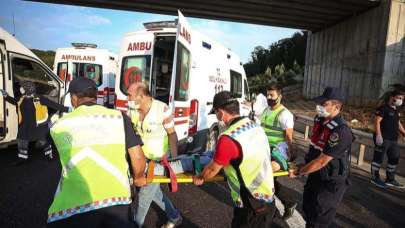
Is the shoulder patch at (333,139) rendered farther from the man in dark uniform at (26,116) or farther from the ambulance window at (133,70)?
the man in dark uniform at (26,116)

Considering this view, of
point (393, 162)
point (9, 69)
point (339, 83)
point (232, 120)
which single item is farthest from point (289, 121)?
point (339, 83)

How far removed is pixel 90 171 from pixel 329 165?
85.7 inches

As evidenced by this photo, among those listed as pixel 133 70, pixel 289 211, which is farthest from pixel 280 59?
pixel 289 211

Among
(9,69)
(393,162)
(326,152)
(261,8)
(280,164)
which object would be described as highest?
(261,8)

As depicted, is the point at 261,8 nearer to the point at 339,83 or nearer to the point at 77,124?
the point at 339,83

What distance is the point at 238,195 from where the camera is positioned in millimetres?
2373

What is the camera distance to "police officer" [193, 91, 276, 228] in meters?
2.18

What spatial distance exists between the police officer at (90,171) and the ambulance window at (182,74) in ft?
9.87

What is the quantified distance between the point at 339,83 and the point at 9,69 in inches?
731

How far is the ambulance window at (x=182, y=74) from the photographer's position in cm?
496

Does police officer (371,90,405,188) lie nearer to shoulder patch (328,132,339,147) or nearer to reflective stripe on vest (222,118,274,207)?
shoulder patch (328,132,339,147)

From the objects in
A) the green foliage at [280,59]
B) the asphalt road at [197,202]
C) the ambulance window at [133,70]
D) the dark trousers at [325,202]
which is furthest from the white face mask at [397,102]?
the green foliage at [280,59]

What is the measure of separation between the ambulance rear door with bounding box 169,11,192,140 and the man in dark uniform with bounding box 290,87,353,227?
2.42m

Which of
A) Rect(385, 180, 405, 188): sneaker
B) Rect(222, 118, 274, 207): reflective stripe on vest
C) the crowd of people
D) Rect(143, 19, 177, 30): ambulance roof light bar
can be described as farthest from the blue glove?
Rect(385, 180, 405, 188): sneaker
